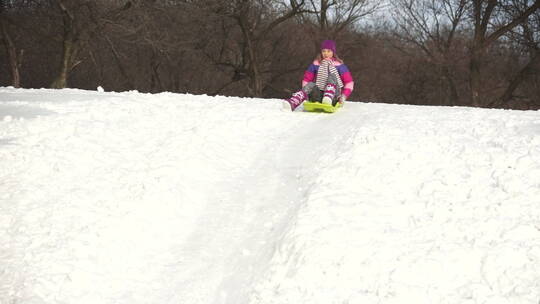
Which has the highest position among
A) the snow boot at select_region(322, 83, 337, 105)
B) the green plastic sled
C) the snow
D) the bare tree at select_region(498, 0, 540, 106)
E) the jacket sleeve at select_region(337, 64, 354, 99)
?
the bare tree at select_region(498, 0, 540, 106)

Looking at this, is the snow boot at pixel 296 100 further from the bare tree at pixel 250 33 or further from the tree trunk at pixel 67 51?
the bare tree at pixel 250 33

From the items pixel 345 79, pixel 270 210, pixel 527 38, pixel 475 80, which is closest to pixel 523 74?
pixel 527 38

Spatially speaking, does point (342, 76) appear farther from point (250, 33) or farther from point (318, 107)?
point (250, 33)

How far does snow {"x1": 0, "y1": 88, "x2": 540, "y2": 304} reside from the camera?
4.40 m

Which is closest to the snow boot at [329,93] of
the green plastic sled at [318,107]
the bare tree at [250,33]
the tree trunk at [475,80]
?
the green plastic sled at [318,107]

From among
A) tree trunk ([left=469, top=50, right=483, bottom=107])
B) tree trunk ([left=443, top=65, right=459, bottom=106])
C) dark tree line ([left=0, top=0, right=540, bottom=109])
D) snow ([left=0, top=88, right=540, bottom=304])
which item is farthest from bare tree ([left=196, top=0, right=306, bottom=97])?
snow ([left=0, top=88, right=540, bottom=304])

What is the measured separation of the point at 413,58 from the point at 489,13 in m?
6.60

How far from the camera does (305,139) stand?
25.5 ft

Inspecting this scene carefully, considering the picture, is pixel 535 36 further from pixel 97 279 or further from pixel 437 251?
pixel 97 279

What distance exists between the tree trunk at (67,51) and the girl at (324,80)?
10250 mm

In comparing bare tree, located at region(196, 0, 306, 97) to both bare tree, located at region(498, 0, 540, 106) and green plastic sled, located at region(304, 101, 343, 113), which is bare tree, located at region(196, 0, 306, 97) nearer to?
bare tree, located at region(498, 0, 540, 106)

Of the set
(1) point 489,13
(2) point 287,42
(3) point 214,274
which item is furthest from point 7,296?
(2) point 287,42

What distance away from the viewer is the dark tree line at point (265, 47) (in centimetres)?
1764

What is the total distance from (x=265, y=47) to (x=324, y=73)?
1660cm
